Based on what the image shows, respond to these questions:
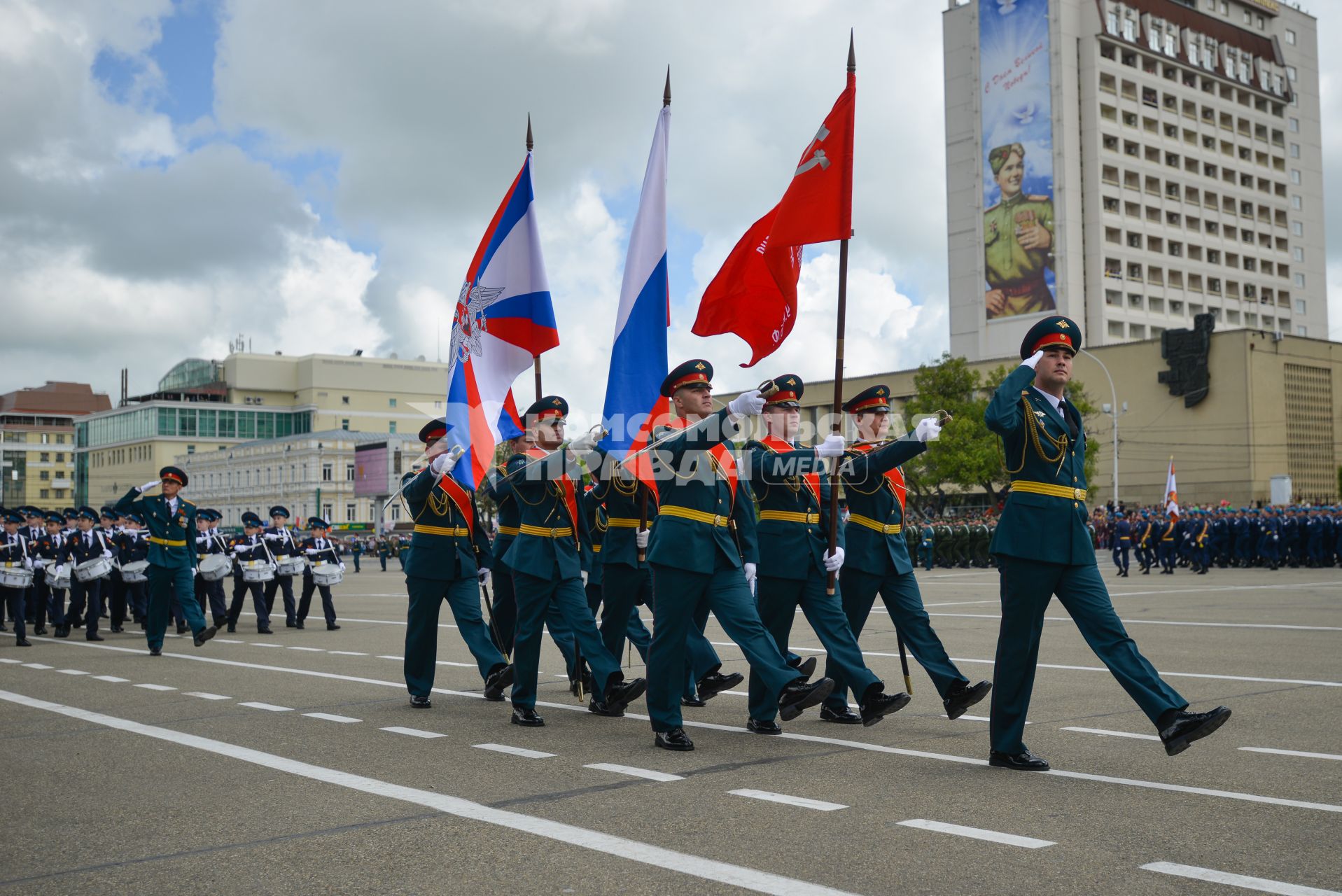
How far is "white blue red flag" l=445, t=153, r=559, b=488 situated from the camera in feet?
33.3

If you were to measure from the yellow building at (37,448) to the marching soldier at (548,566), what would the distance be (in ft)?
486

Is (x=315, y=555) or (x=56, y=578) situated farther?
(x=315, y=555)

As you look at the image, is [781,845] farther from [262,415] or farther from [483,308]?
[262,415]

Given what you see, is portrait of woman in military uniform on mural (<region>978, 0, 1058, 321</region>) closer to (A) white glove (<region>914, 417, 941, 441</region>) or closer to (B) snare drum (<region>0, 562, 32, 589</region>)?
(B) snare drum (<region>0, 562, 32, 589</region>)

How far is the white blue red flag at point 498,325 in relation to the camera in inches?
399

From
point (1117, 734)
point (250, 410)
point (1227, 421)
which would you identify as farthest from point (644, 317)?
point (250, 410)

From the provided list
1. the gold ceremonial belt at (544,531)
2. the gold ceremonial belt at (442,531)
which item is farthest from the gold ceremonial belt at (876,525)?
the gold ceremonial belt at (442,531)

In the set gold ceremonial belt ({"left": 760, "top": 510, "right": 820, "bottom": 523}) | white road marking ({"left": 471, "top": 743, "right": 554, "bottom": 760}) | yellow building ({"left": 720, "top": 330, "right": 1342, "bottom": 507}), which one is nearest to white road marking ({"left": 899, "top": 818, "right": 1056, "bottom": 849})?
white road marking ({"left": 471, "top": 743, "right": 554, "bottom": 760})

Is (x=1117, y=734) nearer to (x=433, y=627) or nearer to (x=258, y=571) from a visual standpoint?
(x=433, y=627)

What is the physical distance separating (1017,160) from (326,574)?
245 feet

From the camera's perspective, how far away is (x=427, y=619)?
9352mm

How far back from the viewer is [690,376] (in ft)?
24.5

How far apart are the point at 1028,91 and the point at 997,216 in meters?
8.28

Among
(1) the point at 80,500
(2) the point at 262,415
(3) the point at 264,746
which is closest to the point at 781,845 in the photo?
(3) the point at 264,746
